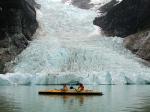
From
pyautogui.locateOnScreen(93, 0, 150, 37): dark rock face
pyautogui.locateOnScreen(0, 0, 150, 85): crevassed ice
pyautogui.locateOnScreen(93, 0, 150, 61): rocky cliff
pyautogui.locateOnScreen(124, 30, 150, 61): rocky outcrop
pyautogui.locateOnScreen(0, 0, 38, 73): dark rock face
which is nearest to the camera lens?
pyautogui.locateOnScreen(0, 0, 150, 85): crevassed ice

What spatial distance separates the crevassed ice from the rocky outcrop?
1.47 meters

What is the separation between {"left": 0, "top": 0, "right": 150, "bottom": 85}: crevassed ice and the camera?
67.4m

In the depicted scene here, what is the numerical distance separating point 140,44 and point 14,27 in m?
24.5

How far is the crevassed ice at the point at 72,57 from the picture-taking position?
221 feet

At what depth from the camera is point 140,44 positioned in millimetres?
91062

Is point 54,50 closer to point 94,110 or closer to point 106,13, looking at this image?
point 106,13

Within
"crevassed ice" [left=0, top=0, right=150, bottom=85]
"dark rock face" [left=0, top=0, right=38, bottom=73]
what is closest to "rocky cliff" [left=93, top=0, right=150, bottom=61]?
"crevassed ice" [left=0, top=0, right=150, bottom=85]

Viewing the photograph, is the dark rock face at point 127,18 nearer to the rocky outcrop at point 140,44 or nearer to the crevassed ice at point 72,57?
the rocky outcrop at point 140,44

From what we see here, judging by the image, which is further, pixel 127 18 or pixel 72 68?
pixel 127 18

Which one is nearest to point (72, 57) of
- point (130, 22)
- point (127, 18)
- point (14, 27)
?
point (14, 27)

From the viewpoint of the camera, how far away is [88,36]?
10019 cm

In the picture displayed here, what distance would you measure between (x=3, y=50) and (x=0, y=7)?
885 centimetres

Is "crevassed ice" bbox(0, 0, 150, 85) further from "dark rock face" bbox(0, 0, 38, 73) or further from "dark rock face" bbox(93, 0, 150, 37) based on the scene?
"dark rock face" bbox(93, 0, 150, 37)

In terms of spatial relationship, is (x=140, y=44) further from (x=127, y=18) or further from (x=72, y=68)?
(x=72, y=68)
